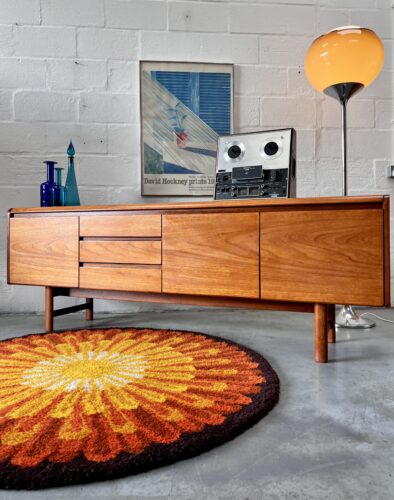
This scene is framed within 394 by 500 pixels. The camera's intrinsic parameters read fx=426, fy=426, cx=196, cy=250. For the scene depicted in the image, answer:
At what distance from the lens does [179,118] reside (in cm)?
234

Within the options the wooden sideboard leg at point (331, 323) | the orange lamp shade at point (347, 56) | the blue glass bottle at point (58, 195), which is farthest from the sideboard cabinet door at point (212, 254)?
the orange lamp shade at point (347, 56)

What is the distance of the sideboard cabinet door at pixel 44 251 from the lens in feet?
5.98

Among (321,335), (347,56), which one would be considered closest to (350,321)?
(321,335)

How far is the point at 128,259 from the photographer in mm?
1721

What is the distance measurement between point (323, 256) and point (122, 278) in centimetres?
80

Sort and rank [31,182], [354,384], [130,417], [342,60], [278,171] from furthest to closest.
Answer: [31,182] < [342,60] < [278,171] < [354,384] < [130,417]

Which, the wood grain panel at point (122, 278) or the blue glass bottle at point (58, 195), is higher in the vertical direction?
the blue glass bottle at point (58, 195)

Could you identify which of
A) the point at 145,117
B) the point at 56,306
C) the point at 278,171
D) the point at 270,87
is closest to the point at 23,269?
the point at 56,306

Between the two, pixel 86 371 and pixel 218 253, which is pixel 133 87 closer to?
pixel 218 253

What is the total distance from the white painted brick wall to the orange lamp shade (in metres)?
0.42

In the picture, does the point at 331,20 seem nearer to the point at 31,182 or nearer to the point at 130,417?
→ the point at 31,182

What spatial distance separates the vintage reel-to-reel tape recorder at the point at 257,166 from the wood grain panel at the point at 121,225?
0.31 metres

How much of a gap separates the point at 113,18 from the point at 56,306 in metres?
1.60

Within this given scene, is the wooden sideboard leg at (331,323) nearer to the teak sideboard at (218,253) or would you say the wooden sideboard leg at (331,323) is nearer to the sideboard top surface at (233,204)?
the teak sideboard at (218,253)
